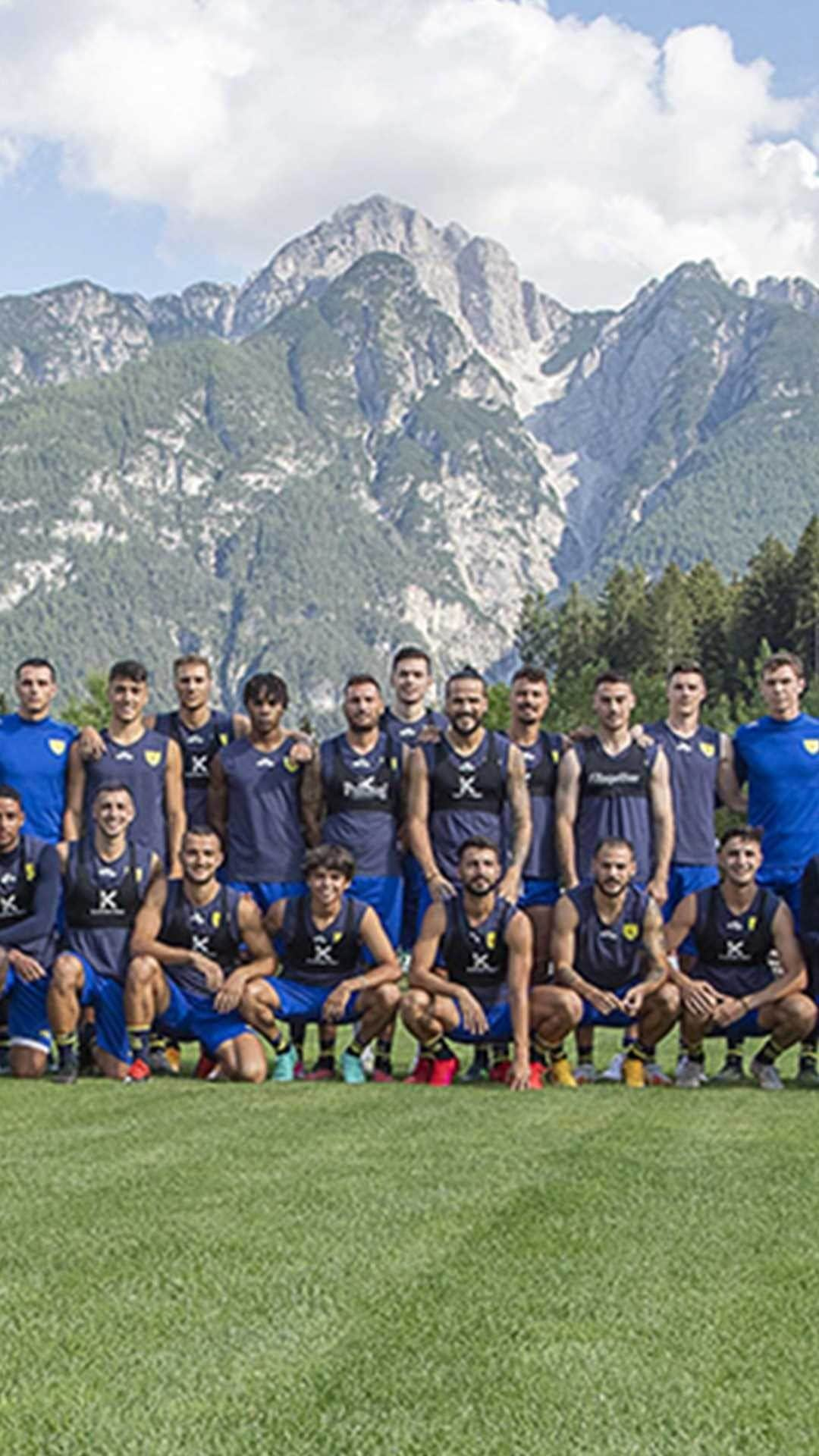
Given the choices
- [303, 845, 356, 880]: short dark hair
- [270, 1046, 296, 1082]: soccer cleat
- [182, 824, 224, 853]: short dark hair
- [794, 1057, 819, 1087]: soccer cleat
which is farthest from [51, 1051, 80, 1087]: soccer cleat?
[794, 1057, 819, 1087]: soccer cleat

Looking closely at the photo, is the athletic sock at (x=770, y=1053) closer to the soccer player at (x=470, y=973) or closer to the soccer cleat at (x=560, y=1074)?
the soccer cleat at (x=560, y=1074)

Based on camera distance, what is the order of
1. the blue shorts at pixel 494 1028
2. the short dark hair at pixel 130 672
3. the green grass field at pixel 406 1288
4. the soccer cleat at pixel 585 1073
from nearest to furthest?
the green grass field at pixel 406 1288, the blue shorts at pixel 494 1028, the soccer cleat at pixel 585 1073, the short dark hair at pixel 130 672

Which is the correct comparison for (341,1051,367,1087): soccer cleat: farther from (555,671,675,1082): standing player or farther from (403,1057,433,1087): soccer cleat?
(555,671,675,1082): standing player

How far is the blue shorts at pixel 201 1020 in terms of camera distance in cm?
981

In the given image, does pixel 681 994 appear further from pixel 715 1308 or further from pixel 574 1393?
pixel 574 1393

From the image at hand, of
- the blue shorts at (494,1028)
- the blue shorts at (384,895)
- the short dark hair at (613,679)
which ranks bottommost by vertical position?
the blue shorts at (494,1028)

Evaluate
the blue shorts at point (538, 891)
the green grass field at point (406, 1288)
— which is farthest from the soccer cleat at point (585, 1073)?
the green grass field at point (406, 1288)

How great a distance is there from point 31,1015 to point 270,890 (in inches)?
68.7

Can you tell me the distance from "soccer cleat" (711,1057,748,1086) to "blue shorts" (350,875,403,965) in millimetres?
2276

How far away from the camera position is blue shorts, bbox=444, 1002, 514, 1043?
32.0 ft

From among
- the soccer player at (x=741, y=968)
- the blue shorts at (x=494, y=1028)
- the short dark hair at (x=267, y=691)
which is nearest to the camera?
the soccer player at (x=741, y=968)

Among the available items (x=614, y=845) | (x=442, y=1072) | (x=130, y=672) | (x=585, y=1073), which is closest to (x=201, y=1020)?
(x=442, y=1072)

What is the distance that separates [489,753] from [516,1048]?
6.78ft

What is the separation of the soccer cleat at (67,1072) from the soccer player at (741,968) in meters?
3.65
